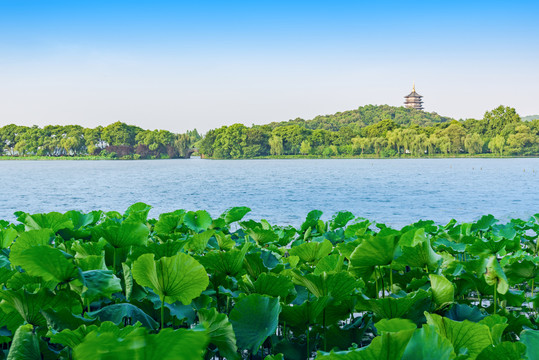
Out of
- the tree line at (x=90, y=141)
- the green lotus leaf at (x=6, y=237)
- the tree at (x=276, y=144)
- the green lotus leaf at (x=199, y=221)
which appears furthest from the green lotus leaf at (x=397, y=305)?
the tree line at (x=90, y=141)

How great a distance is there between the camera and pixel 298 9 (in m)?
45.9

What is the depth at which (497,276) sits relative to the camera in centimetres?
161

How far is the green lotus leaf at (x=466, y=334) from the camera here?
94 centimetres

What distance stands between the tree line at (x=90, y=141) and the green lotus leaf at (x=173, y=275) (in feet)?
245

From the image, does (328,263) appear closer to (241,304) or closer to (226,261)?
(226,261)

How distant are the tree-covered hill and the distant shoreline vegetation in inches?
999

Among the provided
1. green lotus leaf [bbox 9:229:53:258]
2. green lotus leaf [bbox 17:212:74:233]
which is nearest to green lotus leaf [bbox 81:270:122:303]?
green lotus leaf [bbox 9:229:53:258]

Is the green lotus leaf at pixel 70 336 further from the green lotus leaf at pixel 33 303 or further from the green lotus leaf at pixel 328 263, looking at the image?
the green lotus leaf at pixel 328 263

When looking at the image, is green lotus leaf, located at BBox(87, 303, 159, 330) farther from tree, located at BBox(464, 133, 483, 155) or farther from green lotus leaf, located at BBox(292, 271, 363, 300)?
tree, located at BBox(464, 133, 483, 155)

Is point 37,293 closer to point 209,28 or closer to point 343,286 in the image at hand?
point 343,286

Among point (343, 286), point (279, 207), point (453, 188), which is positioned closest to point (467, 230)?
point (343, 286)

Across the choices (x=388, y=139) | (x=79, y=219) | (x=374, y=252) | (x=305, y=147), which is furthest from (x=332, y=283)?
(x=305, y=147)

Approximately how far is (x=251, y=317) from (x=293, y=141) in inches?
2753

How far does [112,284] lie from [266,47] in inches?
2002
